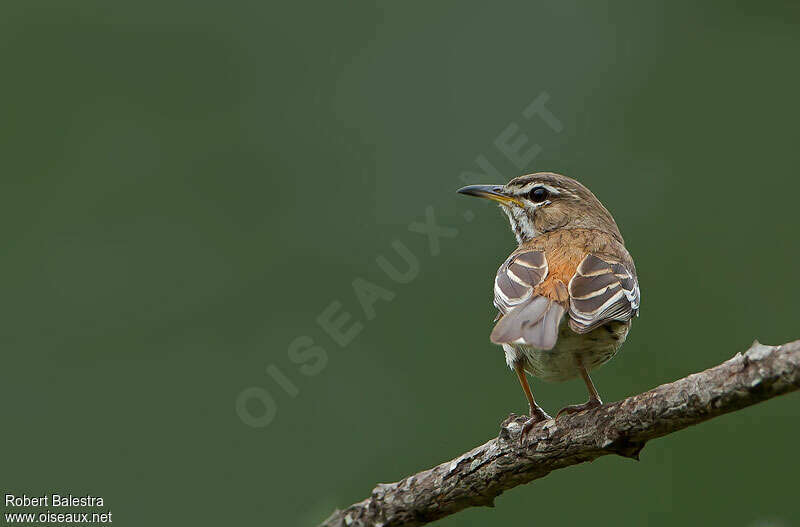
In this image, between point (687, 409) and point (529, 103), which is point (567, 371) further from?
point (529, 103)

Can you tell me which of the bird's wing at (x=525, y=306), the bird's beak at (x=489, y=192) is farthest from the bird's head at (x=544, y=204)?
the bird's wing at (x=525, y=306)

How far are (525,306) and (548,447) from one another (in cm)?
100

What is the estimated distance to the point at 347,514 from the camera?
4.99 metres

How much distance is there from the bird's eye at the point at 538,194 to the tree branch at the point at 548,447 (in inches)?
118

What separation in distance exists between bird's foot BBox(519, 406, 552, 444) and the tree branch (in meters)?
0.03

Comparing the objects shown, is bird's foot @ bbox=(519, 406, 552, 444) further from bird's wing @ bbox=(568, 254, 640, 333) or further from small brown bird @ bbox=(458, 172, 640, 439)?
bird's wing @ bbox=(568, 254, 640, 333)

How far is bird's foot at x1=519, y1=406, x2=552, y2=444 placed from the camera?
477cm

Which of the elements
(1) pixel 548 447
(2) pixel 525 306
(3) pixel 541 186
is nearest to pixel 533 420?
(1) pixel 548 447

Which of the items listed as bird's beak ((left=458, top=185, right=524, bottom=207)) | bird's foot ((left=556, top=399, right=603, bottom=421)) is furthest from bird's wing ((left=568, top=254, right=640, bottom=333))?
bird's beak ((left=458, top=185, right=524, bottom=207))

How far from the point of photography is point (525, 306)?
540cm

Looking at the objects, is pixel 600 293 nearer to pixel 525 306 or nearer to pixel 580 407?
pixel 525 306

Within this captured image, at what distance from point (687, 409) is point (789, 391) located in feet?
1.71

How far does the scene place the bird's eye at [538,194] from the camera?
7535 millimetres

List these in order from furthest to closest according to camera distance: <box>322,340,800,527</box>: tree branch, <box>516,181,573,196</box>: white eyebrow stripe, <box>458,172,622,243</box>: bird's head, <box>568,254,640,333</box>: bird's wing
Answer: <box>516,181,573,196</box>: white eyebrow stripe < <box>458,172,622,243</box>: bird's head < <box>568,254,640,333</box>: bird's wing < <box>322,340,800,527</box>: tree branch
